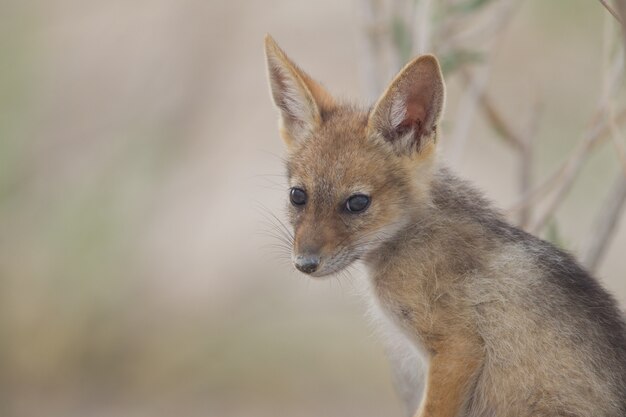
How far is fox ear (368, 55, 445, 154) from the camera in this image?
203 inches

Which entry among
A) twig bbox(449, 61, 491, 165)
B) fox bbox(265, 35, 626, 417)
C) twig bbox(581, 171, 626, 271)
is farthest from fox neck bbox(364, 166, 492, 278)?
twig bbox(449, 61, 491, 165)

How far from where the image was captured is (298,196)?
212 inches

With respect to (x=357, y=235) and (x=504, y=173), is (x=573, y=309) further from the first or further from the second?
(x=504, y=173)

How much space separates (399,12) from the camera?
23.0 feet

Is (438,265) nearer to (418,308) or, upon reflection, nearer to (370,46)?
(418,308)

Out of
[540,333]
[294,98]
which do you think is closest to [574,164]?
[540,333]

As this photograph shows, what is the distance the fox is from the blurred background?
4.04 m

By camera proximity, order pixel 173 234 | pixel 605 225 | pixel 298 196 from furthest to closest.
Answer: pixel 173 234 < pixel 605 225 < pixel 298 196

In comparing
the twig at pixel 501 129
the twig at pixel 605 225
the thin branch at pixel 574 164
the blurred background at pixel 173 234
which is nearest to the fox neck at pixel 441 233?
the thin branch at pixel 574 164

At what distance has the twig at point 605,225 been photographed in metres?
5.85

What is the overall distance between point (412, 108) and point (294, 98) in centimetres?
65

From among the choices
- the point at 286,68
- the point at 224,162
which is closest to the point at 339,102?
the point at 286,68

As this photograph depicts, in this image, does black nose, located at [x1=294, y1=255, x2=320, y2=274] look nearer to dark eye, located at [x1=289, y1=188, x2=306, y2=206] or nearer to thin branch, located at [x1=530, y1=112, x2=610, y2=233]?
dark eye, located at [x1=289, y1=188, x2=306, y2=206]

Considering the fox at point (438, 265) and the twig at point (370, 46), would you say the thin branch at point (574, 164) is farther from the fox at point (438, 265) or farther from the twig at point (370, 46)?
the twig at point (370, 46)
